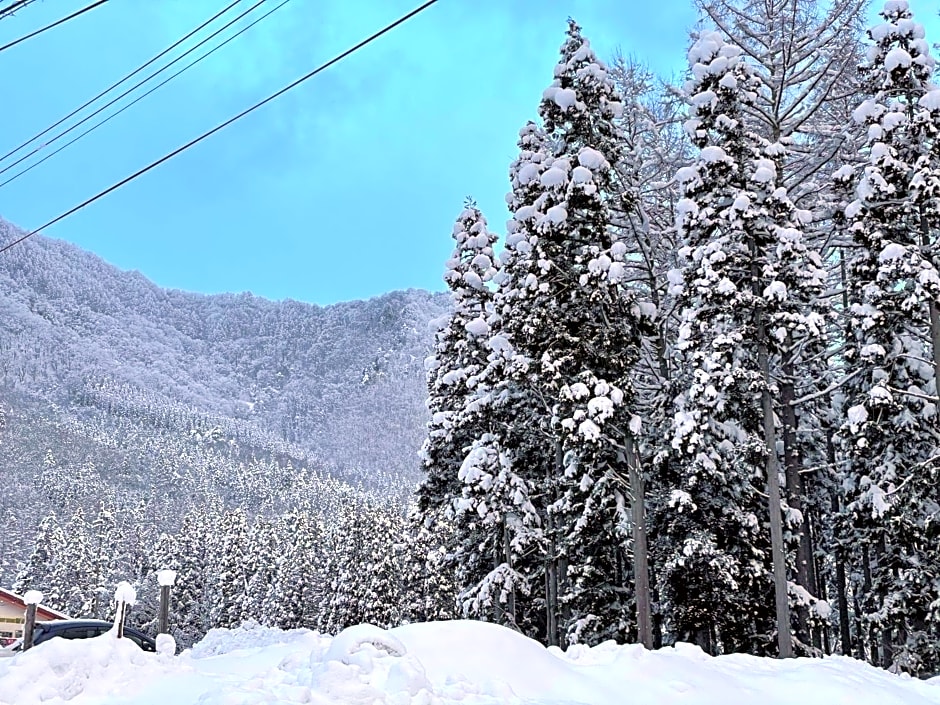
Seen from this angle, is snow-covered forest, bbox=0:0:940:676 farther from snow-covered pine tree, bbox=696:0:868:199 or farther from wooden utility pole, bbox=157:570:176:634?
wooden utility pole, bbox=157:570:176:634

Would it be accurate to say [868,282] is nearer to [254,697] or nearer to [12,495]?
[254,697]

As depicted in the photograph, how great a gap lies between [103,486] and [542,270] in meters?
157

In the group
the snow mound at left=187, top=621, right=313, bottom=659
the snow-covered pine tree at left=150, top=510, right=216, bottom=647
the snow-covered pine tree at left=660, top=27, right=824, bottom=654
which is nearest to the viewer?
the snow mound at left=187, top=621, right=313, bottom=659

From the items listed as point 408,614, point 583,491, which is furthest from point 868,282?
point 408,614

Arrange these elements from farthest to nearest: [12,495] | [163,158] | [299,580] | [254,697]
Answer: [12,495] → [299,580] → [163,158] → [254,697]

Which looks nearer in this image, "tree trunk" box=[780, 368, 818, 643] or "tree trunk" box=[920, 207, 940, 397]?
"tree trunk" box=[920, 207, 940, 397]

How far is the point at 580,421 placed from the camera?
19.7m

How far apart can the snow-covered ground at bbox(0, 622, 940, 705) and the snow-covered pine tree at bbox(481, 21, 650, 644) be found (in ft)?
31.0

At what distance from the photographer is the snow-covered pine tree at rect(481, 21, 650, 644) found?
20.3m

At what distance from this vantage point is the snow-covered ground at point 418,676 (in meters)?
7.82

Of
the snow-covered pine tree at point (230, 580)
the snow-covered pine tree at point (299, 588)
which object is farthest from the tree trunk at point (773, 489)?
the snow-covered pine tree at point (230, 580)

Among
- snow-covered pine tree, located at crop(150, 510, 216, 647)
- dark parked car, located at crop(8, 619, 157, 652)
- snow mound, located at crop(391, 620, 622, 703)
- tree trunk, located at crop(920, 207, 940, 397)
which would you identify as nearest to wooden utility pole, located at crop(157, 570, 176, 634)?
dark parked car, located at crop(8, 619, 157, 652)

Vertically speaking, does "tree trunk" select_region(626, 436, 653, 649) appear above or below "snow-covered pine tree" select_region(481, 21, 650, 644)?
below

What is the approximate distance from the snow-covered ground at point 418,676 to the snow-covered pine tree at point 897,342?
9989 mm
